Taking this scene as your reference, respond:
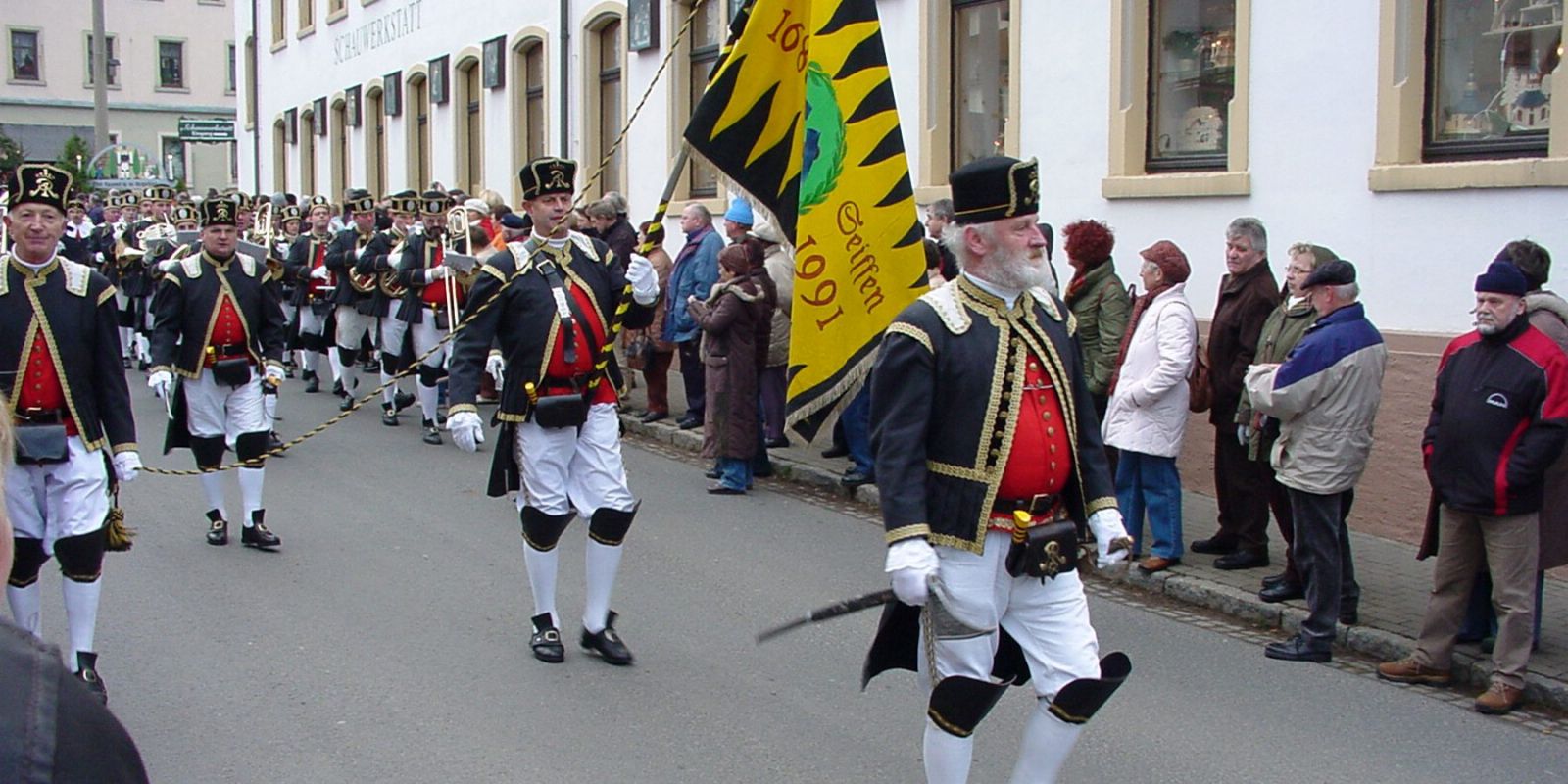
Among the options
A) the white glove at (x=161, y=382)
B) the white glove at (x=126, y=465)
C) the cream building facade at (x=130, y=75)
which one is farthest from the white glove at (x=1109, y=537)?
the cream building facade at (x=130, y=75)

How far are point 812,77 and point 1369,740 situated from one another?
10.7 ft

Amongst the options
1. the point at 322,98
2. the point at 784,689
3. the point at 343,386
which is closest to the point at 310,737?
the point at 784,689

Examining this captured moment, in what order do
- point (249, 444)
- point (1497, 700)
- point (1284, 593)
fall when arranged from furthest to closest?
point (249, 444) → point (1284, 593) → point (1497, 700)

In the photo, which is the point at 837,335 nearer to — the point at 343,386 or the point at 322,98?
the point at 343,386

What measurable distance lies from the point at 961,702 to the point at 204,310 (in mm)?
6158

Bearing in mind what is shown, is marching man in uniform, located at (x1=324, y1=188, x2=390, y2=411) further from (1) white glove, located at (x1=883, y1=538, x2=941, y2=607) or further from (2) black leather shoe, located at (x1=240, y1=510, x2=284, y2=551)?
(1) white glove, located at (x1=883, y1=538, x2=941, y2=607)

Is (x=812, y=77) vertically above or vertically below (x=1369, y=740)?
above

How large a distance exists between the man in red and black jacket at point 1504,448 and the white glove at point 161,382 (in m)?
6.20

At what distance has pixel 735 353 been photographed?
11.4 m

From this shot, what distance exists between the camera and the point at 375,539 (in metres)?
9.47

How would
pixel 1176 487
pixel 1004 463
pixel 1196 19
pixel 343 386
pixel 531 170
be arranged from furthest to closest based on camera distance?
pixel 343 386 < pixel 1196 19 < pixel 1176 487 < pixel 531 170 < pixel 1004 463

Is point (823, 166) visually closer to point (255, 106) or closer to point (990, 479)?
point (990, 479)

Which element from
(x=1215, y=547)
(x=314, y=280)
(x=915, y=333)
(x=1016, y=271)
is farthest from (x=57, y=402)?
(x=314, y=280)

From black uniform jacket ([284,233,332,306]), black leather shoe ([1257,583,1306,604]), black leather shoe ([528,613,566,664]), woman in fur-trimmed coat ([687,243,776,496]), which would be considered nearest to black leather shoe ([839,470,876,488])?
woman in fur-trimmed coat ([687,243,776,496])
